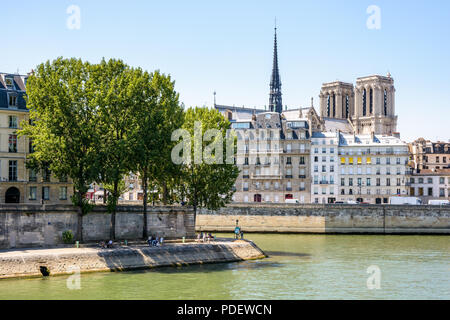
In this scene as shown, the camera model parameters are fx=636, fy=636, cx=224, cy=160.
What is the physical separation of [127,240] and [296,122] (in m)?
51.4

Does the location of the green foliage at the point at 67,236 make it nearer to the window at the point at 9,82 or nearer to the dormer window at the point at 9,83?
the dormer window at the point at 9,83

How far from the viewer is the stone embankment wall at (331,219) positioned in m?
75.9

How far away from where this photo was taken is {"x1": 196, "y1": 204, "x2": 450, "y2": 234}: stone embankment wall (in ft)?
249

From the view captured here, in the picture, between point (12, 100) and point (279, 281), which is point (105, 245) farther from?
point (12, 100)

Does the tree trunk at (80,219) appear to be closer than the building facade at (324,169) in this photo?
Yes

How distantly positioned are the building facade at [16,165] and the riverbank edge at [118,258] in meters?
11.2

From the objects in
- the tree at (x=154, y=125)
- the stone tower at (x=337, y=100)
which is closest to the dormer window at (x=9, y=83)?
the tree at (x=154, y=125)

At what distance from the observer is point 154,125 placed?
1852 inches

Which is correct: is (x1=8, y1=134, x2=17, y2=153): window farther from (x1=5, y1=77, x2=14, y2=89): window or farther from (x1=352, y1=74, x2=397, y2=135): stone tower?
(x1=352, y1=74, x2=397, y2=135): stone tower

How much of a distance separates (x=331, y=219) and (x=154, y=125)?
36230 millimetres

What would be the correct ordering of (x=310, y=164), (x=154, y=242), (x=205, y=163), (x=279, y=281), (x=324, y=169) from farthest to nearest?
(x=324, y=169) < (x=310, y=164) < (x=205, y=163) < (x=154, y=242) < (x=279, y=281)

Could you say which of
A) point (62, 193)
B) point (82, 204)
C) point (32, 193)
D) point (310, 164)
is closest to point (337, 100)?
point (310, 164)

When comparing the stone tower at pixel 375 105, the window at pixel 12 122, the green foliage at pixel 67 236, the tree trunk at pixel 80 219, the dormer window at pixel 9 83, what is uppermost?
the stone tower at pixel 375 105

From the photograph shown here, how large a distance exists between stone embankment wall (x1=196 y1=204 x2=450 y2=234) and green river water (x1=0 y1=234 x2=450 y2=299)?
22.6m
